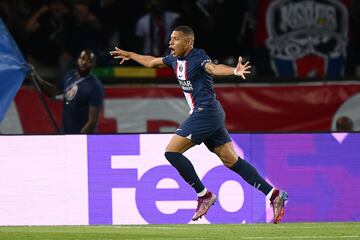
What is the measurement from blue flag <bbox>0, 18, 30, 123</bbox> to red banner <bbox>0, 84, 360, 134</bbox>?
3208mm

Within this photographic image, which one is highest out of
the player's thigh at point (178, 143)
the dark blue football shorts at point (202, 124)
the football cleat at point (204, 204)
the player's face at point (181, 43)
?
the player's face at point (181, 43)

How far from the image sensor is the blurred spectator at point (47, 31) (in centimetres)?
1958

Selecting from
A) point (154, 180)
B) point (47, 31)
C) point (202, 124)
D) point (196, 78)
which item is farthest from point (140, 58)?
point (47, 31)

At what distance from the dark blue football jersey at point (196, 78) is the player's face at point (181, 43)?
60 millimetres

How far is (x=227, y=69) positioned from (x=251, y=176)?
1.55 meters

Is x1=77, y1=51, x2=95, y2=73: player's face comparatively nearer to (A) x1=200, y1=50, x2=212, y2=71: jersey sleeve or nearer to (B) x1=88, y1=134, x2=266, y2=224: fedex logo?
(B) x1=88, y1=134, x2=266, y2=224: fedex logo

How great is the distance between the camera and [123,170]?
50.1 ft

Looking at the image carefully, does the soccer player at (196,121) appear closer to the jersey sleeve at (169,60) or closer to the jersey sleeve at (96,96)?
the jersey sleeve at (169,60)

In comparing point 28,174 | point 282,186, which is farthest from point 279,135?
point 28,174

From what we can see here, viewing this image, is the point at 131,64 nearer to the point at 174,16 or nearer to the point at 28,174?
the point at 174,16

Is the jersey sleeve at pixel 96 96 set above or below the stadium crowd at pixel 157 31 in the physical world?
below

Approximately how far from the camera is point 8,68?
52.4 feet

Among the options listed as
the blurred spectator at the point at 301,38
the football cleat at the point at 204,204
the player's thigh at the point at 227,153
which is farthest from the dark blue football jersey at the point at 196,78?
the blurred spectator at the point at 301,38

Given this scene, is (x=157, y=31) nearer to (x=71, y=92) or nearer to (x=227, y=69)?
(x=71, y=92)
